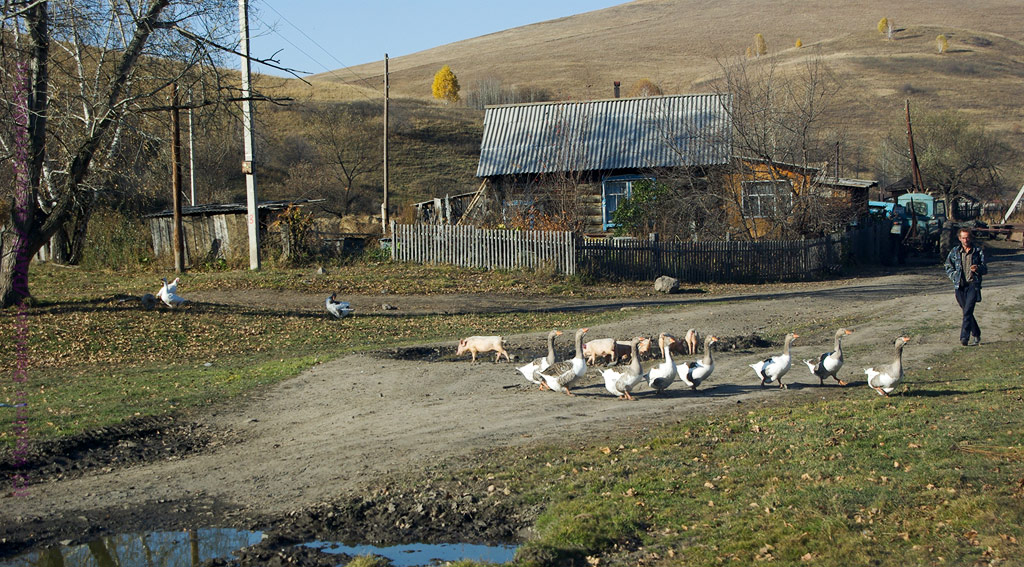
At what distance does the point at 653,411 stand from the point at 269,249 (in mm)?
21736

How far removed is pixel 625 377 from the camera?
1137cm

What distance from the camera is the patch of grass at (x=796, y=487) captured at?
20.0 ft

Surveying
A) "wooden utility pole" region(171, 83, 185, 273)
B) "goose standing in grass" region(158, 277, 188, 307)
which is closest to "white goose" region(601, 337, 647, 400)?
"goose standing in grass" region(158, 277, 188, 307)

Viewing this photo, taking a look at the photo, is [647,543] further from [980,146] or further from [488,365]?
[980,146]

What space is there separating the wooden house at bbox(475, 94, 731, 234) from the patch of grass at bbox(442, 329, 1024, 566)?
22298 mm

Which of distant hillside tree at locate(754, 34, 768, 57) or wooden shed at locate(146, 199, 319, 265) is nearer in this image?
wooden shed at locate(146, 199, 319, 265)

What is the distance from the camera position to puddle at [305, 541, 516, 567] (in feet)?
22.3

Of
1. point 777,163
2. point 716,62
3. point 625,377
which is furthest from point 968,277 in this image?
point 716,62

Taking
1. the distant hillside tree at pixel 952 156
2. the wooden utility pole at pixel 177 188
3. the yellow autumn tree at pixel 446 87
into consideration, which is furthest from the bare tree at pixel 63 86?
the yellow autumn tree at pixel 446 87

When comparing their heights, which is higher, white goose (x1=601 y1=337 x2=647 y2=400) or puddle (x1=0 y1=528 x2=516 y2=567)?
white goose (x1=601 y1=337 x2=647 y2=400)

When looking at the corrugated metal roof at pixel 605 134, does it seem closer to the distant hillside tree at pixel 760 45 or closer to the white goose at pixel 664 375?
the white goose at pixel 664 375

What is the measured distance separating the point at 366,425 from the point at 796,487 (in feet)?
18.1

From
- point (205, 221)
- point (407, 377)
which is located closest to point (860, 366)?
point (407, 377)

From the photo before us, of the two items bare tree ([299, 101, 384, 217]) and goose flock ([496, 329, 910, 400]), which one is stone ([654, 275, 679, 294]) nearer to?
goose flock ([496, 329, 910, 400])
